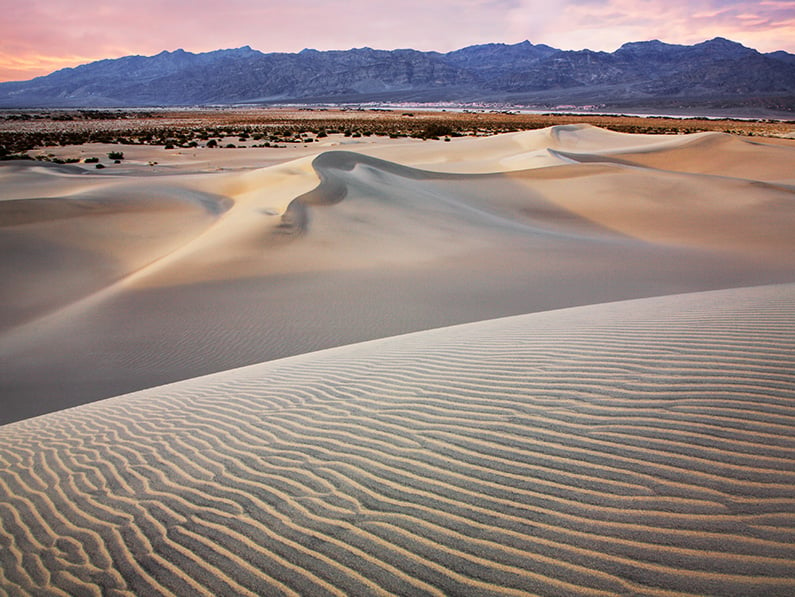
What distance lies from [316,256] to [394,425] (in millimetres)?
7350

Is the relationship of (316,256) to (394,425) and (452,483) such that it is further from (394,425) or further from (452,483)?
(452,483)

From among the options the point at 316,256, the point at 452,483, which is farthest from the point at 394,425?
the point at 316,256

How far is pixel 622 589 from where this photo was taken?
1.69 m

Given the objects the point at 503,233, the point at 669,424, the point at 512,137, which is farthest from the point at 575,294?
the point at 512,137

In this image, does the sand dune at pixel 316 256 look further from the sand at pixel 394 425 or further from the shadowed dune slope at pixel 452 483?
the shadowed dune slope at pixel 452 483

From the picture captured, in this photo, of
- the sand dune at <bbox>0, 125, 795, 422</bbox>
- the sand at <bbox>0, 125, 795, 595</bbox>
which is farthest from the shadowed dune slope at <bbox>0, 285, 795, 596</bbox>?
the sand dune at <bbox>0, 125, 795, 422</bbox>

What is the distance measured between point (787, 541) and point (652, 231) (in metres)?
13.0

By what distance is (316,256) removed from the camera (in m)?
10.0

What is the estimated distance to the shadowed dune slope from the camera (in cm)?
185

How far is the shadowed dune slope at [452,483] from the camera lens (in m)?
1.85

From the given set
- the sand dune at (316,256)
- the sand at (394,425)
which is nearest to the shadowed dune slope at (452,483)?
the sand at (394,425)

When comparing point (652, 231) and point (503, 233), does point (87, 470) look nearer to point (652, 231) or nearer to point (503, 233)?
point (503, 233)

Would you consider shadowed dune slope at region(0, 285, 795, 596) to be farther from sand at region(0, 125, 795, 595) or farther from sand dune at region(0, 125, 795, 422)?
sand dune at region(0, 125, 795, 422)

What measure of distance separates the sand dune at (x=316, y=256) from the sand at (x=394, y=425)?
0.08m
